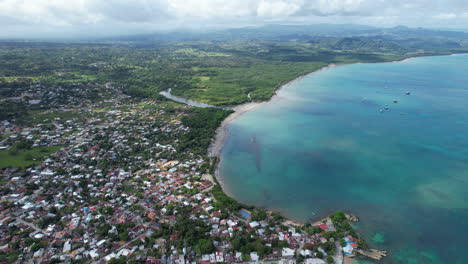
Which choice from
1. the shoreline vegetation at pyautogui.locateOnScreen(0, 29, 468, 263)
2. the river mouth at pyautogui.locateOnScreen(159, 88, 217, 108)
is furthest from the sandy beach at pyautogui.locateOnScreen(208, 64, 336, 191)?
the river mouth at pyautogui.locateOnScreen(159, 88, 217, 108)

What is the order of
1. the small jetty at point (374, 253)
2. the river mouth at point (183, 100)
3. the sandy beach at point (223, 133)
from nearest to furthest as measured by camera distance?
the small jetty at point (374, 253) → the sandy beach at point (223, 133) → the river mouth at point (183, 100)

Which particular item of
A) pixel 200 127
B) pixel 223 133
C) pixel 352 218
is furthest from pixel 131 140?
pixel 352 218

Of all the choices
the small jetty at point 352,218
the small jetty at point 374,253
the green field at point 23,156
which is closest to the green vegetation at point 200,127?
the green field at point 23,156

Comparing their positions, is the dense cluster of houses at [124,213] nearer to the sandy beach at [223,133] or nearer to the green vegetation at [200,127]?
the sandy beach at [223,133]

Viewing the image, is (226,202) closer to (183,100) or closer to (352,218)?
(352,218)

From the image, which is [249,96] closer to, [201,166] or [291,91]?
[291,91]

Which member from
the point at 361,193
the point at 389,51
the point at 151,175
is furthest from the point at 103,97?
the point at 389,51
